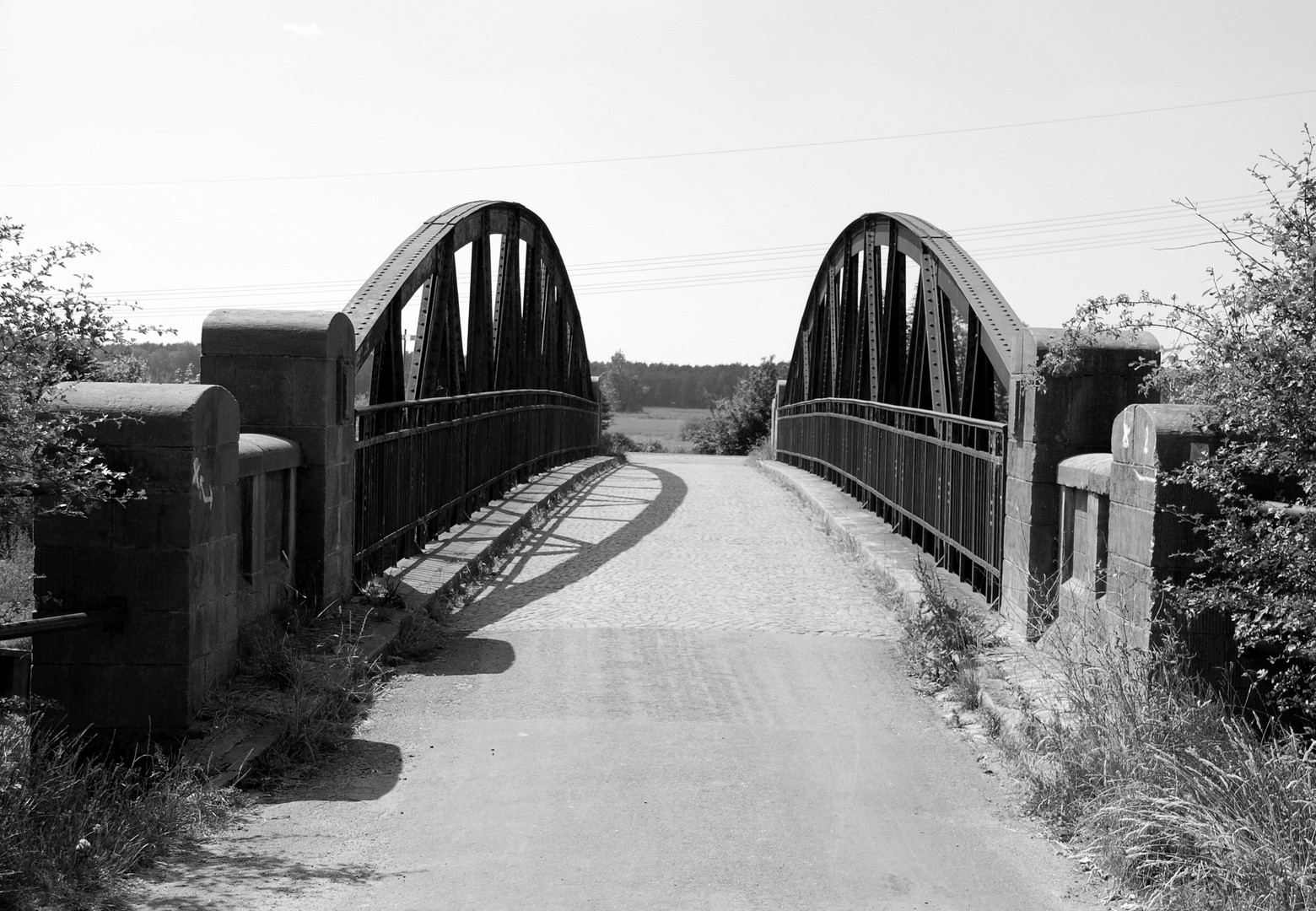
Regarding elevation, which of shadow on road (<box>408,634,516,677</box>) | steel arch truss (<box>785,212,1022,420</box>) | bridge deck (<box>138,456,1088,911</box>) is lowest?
bridge deck (<box>138,456,1088,911</box>)

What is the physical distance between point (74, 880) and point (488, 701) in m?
2.71

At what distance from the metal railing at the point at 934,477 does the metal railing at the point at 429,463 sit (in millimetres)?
4069

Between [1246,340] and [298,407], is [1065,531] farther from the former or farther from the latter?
[298,407]

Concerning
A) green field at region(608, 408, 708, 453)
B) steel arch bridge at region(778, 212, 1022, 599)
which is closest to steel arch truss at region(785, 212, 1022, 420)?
steel arch bridge at region(778, 212, 1022, 599)

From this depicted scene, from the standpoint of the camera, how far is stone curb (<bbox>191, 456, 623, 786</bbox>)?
16.4 ft

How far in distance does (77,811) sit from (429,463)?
6079 millimetres

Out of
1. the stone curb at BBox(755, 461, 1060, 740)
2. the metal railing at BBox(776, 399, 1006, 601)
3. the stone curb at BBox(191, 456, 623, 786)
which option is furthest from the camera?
the metal railing at BBox(776, 399, 1006, 601)

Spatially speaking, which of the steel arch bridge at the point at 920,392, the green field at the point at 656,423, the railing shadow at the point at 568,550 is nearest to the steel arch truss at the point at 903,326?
the steel arch bridge at the point at 920,392

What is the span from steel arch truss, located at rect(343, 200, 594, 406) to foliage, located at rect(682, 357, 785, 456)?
29.9 m

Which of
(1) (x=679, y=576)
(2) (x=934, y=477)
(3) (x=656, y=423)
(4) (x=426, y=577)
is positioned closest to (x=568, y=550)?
(1) (x=679, y=576)

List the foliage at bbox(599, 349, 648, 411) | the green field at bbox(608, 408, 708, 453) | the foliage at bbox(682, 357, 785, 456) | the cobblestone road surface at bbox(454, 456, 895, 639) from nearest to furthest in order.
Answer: the cobblestone road surface at bbox(454, 456, 895, 639)
the foliage at bbox(682, 357, 785, 456)
the green field at bbox(608, 408, 708, 453)
the foliage at bbox(599, 349, 648, 411)

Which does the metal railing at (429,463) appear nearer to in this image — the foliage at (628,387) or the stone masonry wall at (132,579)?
the stone masonry wall at (132,579)

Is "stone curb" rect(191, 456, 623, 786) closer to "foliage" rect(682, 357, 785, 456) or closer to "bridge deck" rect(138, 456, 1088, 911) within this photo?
"bridge deck" rect(138, 456, 1088, 911)

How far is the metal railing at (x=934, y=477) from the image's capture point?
826 cm
